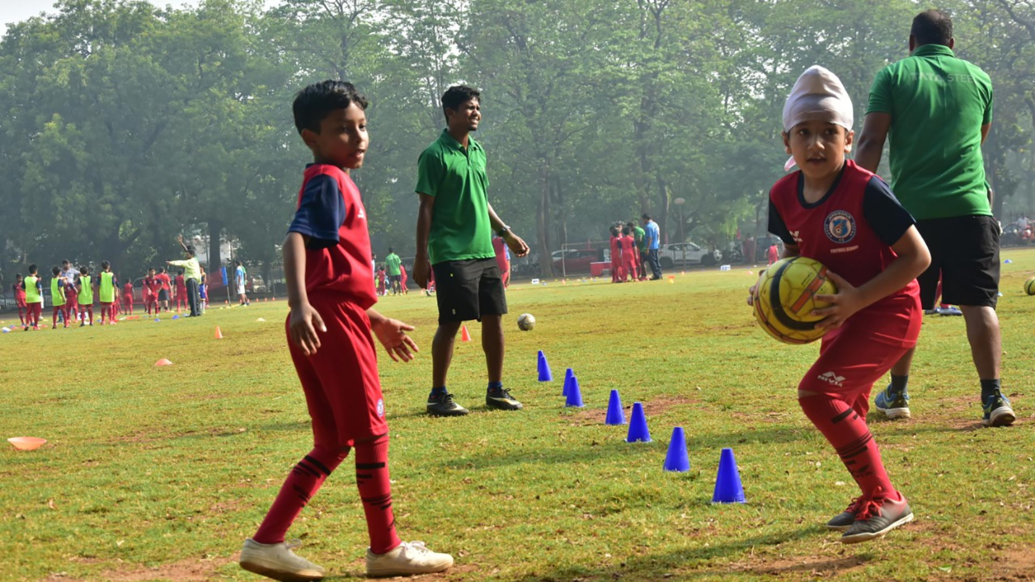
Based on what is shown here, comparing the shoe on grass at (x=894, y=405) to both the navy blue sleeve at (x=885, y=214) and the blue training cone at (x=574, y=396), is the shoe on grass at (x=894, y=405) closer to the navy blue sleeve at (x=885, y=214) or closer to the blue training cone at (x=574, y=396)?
the blue training cone at (x=574, y=396)

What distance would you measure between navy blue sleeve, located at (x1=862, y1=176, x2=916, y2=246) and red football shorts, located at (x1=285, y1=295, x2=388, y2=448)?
198cm

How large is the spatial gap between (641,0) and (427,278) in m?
60.1

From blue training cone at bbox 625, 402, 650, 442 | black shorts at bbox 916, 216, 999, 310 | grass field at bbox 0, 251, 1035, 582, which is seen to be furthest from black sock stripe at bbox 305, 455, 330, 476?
black shorts at bbox 916, 216, 999, 310

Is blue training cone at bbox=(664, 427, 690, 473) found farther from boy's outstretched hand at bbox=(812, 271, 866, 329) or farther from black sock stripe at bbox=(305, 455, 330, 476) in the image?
black sock stripe at bbox=(305, 455, 330, 476)

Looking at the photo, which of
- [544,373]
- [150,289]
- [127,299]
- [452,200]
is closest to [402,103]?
[127,299]

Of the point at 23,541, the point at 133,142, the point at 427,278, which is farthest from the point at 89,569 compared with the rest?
the point at 133,142

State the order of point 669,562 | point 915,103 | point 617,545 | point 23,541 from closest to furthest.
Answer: point 669,562 → point 617,545 → point 23,541 → point 915,103

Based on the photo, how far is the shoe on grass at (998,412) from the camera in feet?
20.3

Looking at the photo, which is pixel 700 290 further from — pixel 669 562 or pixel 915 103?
pixel 669 562

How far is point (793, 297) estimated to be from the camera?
14.0ft

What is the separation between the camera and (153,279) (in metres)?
39.7

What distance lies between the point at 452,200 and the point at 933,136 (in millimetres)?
3324

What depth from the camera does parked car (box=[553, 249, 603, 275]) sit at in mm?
57781

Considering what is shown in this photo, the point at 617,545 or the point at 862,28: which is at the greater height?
the point at 862,28
